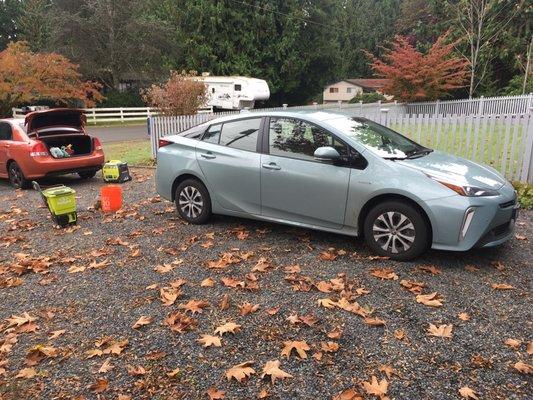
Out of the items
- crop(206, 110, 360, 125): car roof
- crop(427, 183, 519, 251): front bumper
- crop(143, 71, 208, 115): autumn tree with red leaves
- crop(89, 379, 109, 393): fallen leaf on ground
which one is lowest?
crop(89, 379, 109, 393): fallen leaf on ground

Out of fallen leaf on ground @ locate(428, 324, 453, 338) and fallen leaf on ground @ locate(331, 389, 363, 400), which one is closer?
fallen leaf on ground @ locate(331, 389, 363, 400)

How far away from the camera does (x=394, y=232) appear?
4664 millimetres

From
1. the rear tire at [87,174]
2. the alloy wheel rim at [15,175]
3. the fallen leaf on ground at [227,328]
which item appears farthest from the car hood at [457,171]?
the alloy wheel rim at [15,175]

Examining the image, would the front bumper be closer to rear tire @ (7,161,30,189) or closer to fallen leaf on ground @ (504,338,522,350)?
fallen leaf on ground @ (504,338,522,350)

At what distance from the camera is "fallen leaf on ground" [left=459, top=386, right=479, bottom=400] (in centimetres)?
269

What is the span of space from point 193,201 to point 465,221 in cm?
352

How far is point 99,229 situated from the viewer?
21.0ft

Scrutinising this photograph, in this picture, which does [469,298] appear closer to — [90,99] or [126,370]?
[126,370]

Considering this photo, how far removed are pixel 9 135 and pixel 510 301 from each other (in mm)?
9778

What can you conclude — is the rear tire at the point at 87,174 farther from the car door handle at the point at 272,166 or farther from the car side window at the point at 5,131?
the car door handle at the point at 272,166

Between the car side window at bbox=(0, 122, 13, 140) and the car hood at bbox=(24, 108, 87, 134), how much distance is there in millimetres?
489

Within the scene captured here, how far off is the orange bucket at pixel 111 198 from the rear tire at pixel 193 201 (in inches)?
57.9

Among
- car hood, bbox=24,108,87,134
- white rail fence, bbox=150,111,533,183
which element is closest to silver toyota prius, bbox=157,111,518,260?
white rail fence, bbox=150,111,533,183

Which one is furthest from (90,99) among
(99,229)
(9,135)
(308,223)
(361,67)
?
(361,67)
